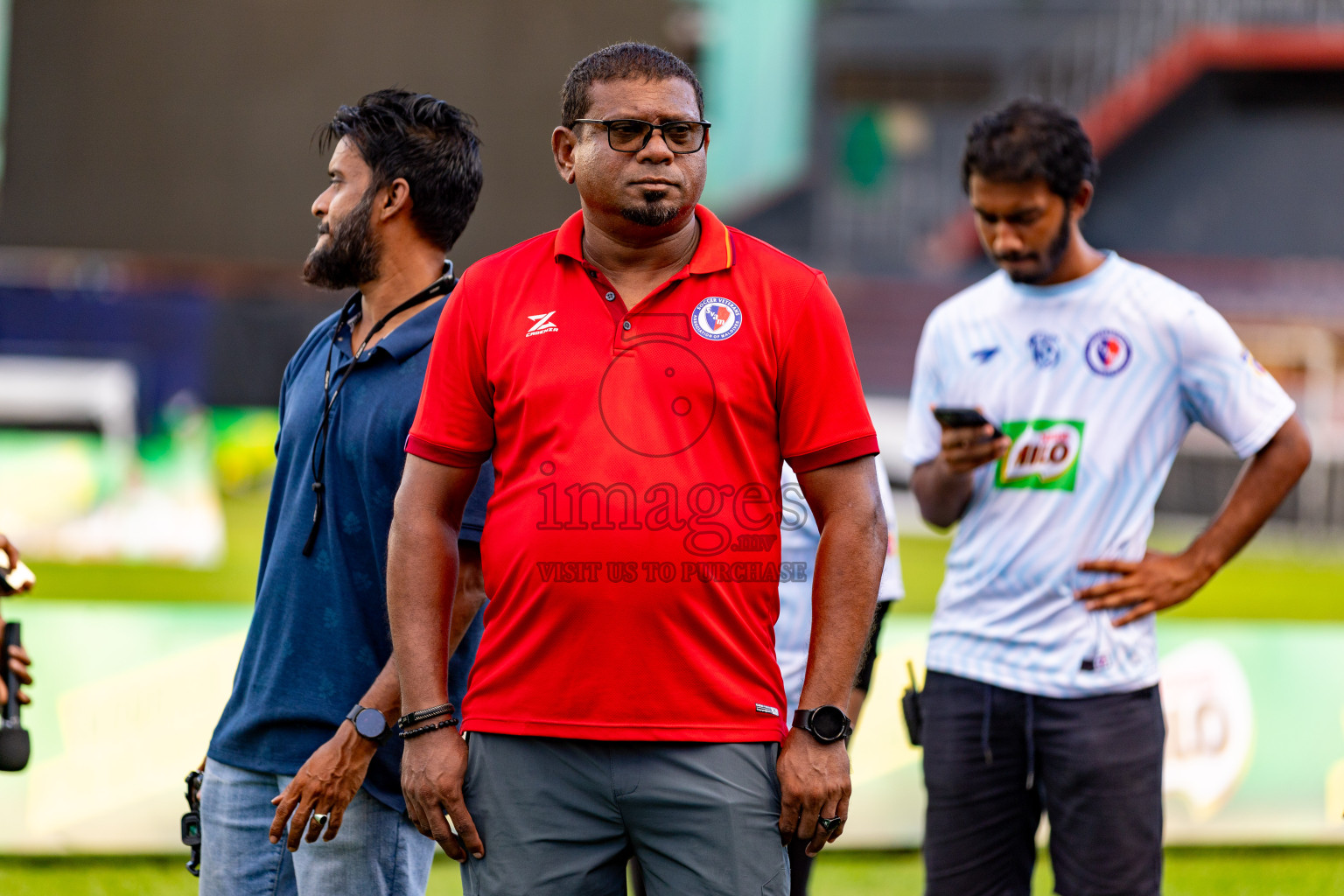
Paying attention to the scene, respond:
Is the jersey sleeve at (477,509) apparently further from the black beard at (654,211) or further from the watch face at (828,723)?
the watch face at (828,723)

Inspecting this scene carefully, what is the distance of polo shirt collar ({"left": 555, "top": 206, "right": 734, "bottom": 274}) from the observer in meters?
2.06

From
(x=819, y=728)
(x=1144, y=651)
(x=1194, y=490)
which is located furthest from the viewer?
(x=1194, y=490)

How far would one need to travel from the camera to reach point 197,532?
10.7m

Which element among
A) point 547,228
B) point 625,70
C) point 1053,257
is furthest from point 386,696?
point 547,228

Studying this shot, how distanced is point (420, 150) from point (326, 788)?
43.1 inches

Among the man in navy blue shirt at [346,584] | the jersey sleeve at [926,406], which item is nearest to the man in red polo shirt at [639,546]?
the man in navy blue shirt at [346,584]

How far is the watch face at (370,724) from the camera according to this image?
2.14 m

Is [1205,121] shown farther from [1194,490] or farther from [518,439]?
[518,439]

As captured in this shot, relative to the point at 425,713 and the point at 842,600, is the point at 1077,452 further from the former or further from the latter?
the point at 425,713

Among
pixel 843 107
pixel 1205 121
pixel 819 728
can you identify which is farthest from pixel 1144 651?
pixel 1205 121

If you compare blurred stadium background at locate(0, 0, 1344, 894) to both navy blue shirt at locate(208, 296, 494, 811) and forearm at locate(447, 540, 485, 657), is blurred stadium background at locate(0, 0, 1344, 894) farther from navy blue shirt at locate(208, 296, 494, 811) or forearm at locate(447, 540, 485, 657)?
forearm at locate(447, 540, 485, 657)

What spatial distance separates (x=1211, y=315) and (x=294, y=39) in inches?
370

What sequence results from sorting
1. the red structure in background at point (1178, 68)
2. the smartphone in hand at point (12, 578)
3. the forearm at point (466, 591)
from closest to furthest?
the forearm at point (466, 591), the smartphone in hand at point (12, 578), the red structure in background at point (1178, 68)

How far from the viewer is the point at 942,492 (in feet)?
9.75
